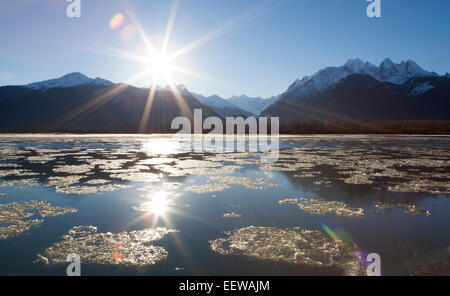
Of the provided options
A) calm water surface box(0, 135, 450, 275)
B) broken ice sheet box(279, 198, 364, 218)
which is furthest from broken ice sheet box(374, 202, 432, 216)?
broken ice sheet box(279, 198, 364, 218)

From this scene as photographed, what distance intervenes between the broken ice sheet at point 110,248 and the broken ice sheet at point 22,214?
1.49 m

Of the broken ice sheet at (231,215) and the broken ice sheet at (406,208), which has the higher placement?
the broken ice sheet at (406,208)

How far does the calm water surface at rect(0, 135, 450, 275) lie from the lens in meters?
5.66

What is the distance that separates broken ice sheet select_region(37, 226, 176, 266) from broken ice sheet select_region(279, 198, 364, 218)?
15.4 feet

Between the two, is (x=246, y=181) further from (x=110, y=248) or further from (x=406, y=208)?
(x=110, y=248)

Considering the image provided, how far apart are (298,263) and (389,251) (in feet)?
7.30

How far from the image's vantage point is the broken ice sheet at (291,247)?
19.0 feet

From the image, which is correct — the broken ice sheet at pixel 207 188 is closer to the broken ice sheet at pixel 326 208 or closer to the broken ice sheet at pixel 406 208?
the broken ice sheet at pixel 326 208

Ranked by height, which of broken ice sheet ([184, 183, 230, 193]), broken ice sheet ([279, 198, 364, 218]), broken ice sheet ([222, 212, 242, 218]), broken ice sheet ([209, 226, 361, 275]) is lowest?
broken ice sheet ([209, 226, 361, 275])

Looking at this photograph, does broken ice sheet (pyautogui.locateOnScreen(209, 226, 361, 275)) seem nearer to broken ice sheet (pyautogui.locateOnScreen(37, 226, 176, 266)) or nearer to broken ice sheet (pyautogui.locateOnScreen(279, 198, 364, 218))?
broken ice sheet (pyautogui.locateOnScreen(37, 226, 176, 266))

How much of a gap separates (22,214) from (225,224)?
6459 mm

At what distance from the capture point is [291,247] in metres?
6.41

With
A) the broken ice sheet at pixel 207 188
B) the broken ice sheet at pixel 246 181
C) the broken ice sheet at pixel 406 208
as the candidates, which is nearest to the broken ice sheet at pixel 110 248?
the broken ice sheet at pixel 207 188
